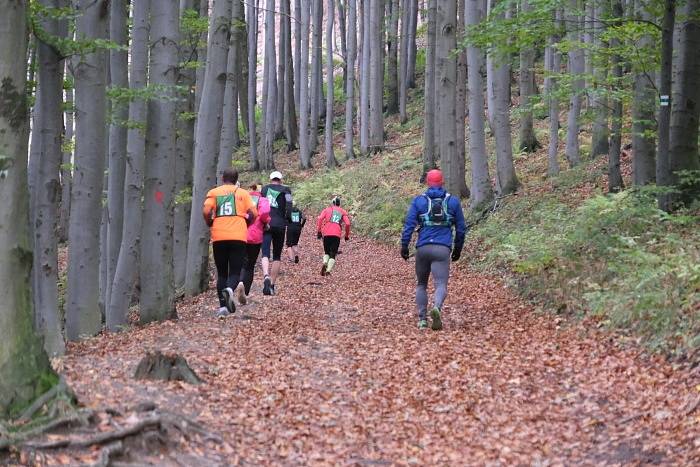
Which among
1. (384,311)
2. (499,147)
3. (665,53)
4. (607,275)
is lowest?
(384,311)

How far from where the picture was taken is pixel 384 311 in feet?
36.8

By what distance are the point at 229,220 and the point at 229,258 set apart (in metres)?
0.53

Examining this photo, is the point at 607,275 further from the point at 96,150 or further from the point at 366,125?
the point at 366,125

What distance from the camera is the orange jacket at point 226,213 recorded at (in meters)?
9.89

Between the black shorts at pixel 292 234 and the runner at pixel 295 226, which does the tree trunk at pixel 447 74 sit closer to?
the runner at pixel 295 226

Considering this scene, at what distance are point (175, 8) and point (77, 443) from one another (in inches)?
263

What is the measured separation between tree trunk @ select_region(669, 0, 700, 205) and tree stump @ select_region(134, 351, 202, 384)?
770 cm

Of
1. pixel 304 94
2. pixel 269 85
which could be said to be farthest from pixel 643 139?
pixel 269 85

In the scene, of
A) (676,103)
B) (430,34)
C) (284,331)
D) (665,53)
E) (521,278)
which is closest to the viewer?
(284,331)

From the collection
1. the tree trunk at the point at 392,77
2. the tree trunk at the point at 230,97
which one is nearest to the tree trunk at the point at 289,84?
the tree trunk at the point at 392,77

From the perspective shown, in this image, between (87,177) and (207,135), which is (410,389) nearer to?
(87,177)

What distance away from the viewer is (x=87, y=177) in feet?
31.3

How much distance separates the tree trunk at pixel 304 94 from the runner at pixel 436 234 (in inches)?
857

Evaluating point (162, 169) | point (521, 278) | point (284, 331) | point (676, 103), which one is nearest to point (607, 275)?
point (521, 278)
